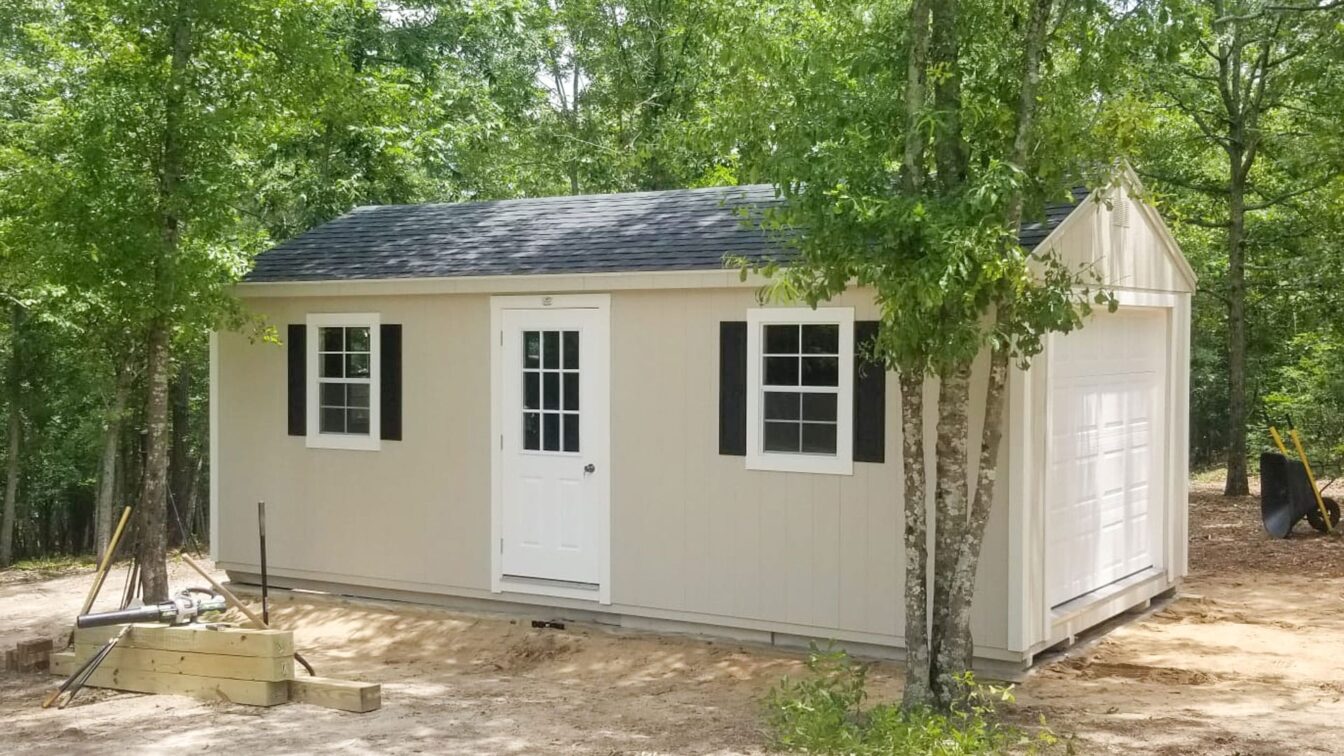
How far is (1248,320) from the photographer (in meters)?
18.8

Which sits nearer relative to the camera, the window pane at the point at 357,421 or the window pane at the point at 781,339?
the window pane at the point at 781,339

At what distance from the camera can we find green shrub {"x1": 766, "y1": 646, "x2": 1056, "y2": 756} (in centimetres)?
588

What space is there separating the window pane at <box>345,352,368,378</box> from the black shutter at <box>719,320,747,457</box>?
3.15 meters

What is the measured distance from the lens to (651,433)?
9.02 metres

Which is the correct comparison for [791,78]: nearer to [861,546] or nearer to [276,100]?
[861,546]

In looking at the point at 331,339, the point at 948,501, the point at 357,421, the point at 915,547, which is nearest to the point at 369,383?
the point at 357,421

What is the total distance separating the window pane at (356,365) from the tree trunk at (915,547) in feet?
16.8

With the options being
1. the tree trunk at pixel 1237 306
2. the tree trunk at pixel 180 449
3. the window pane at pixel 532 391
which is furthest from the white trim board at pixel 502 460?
the tree trunk at pixel 180 449

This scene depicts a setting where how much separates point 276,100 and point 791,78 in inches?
172

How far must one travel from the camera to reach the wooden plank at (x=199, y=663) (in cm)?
722

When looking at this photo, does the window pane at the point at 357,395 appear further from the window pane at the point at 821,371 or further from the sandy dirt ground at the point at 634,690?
the window pane at the point at 821,371

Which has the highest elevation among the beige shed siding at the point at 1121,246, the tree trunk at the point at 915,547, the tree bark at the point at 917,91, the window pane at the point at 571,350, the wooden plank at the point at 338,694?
the tree bark at the point at 917,91

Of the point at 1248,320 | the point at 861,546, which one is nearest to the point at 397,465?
the point at 861,546

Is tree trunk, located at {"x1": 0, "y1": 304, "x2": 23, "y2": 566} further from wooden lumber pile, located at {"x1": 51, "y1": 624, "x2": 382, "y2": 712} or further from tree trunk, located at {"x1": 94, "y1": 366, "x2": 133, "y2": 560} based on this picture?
wooden lumber pile, located at {"x1": 51, "y1": 624, "x2": 382, "y2": 712}
